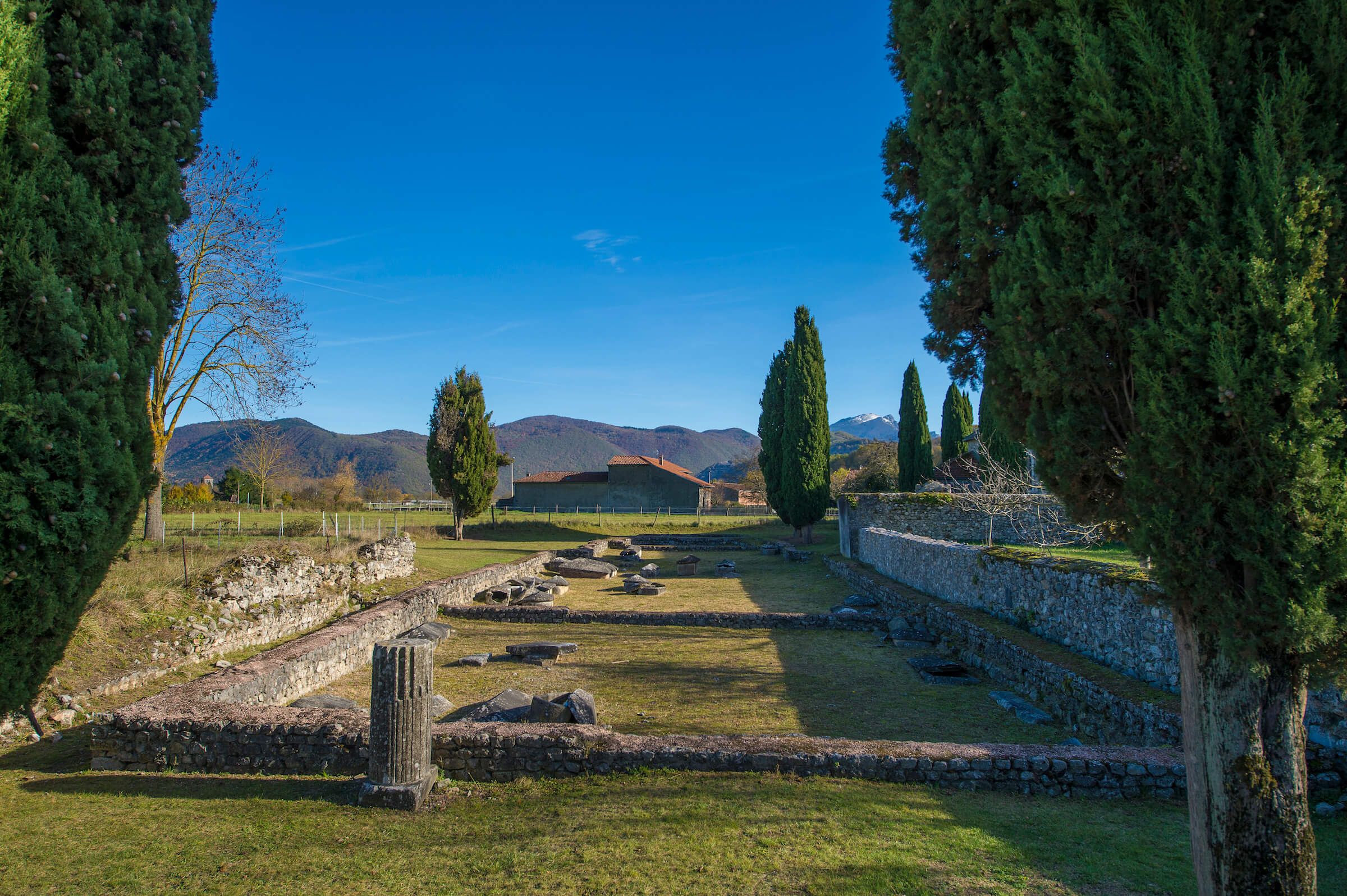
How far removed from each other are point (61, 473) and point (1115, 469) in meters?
7.28

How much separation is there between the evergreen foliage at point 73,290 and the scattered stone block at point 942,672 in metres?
9.62

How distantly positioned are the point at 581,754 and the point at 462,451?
2707 centimetres

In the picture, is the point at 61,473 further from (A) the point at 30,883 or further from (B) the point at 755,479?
(B) the point at 755,479

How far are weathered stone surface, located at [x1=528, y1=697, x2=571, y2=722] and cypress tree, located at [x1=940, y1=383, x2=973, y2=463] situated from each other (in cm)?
3690

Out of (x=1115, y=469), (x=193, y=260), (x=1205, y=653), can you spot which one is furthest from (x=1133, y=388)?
(x=193, y=260)

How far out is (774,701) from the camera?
27.3 feet

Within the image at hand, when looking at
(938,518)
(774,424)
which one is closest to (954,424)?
(774,424)

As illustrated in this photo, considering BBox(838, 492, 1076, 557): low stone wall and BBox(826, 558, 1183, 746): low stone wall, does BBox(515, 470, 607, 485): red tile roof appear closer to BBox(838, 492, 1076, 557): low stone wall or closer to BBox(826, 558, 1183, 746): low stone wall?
BBox(838, 492, 1076, 557): low stone wall

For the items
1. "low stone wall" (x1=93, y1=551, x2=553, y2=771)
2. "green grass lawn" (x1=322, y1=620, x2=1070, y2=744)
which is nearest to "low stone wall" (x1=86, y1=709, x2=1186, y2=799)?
"low stone wall" (x1=93, y1=551, x2=553, y2=771)

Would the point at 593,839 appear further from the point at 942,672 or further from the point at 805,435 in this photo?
the point at 805,435

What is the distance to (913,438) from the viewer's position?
124 feet

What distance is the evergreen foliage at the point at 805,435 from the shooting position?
30.1 m

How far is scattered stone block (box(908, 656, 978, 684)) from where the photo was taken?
9180 millimetres

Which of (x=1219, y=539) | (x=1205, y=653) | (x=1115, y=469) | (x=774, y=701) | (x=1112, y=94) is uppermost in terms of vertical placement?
(x=1112, y=94)
